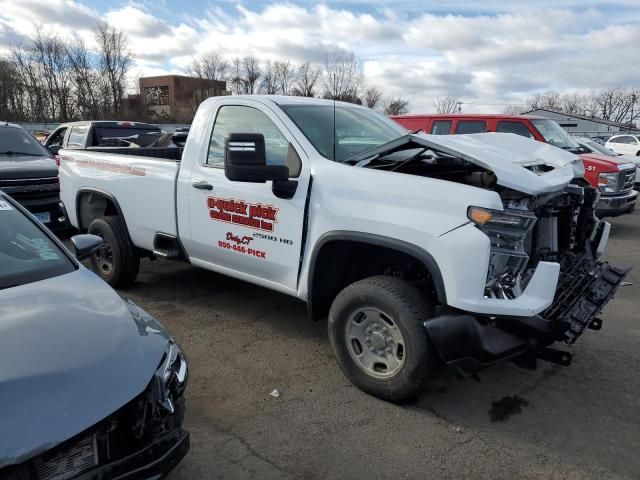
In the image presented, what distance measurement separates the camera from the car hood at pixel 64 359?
184cm

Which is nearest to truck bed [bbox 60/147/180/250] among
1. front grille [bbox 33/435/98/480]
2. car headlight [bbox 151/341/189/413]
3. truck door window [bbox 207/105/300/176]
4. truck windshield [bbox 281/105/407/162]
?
truck door window [bbox 207/105/300/176]

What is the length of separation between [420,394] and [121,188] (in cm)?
358

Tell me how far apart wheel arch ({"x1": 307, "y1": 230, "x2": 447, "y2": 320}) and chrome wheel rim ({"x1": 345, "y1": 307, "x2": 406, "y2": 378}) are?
1.14ft

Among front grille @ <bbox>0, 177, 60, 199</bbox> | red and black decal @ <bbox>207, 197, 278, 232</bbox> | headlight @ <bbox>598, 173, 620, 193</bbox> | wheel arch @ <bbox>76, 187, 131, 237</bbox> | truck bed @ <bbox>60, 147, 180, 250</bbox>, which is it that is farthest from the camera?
headlight @ <bbox>598, 173, 620, 193</bbox>

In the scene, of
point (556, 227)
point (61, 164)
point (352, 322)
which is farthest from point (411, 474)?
point (61, 164)

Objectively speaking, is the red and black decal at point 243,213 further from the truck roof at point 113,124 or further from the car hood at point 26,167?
the truck roof at point 113,124

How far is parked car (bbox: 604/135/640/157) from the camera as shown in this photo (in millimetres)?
20962

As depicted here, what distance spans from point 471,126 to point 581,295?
728cm

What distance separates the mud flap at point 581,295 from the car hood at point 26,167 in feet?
23.9

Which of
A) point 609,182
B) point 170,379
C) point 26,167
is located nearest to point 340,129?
point 170,379

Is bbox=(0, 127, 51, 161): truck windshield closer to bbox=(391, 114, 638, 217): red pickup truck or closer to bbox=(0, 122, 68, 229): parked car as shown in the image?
bbox=(0, 122, 68, 229): parked car

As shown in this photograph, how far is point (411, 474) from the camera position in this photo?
2.76m

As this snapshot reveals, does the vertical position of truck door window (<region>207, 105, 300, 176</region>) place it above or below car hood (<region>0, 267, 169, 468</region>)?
above

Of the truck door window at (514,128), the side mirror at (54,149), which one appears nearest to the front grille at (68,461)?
the truck door window at (514,128)
